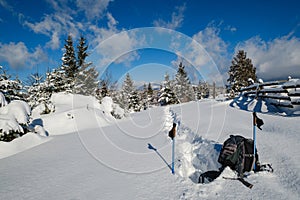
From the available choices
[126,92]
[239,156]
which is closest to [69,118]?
[239,156]

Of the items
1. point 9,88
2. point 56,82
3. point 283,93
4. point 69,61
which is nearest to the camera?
point 283,93

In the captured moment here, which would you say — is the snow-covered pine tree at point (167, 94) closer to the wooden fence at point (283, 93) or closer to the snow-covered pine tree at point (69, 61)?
the snow-covered pine tree at point (69, 61)

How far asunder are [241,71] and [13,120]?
122ft

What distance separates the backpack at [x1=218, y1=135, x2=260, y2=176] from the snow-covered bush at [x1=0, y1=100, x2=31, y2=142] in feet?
22.4

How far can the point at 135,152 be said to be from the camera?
16.6 ft

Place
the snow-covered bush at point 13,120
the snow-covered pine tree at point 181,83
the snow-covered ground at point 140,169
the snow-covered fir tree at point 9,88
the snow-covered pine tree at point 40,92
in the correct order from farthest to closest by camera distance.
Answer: the snow-covered pine tree at point 181,83 < the snow-covered pine tree at point 40,92 < the snow-covered fir tree at point 9,88 < the snow-covered bush at point 13,120 < the snow-covered ground at point 140,169

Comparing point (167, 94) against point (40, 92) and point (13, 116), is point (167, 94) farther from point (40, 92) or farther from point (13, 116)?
point (13, 116)

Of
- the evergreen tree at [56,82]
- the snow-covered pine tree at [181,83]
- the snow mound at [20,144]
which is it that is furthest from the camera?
the snow-covered pine tree at [181,83]

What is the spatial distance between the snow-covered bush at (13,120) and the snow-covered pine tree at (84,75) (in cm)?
2112

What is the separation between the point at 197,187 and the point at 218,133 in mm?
3009

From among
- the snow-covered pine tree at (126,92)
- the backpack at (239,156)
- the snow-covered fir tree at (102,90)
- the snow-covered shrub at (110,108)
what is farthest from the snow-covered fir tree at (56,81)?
the backpack at (239,156)

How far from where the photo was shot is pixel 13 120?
6.02m

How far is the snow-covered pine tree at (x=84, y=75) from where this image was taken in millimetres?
28388

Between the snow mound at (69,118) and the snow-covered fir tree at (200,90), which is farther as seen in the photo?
the snow-covered fir tree at (200,90)
